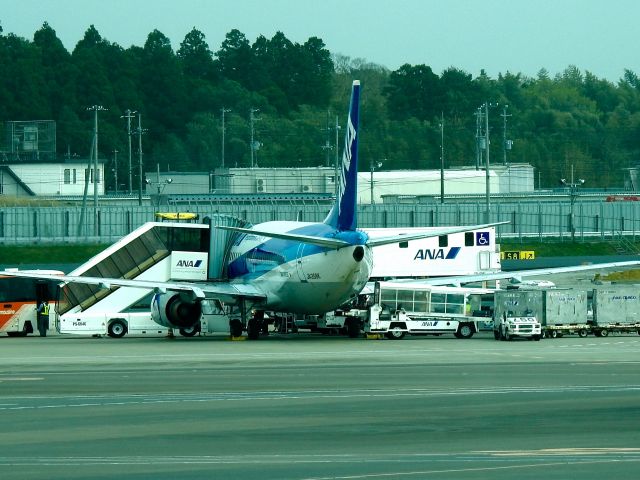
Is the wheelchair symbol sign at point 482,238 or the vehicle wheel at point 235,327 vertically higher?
the wheelchair symbol sign at point 482,238

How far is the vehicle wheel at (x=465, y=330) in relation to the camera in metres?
59.0

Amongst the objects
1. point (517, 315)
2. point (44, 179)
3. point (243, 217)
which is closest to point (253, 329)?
point (517, 315)

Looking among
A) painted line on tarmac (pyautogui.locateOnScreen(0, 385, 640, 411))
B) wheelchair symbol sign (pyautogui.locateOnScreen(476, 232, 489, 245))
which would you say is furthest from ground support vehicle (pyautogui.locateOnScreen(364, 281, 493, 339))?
painted line on tarmac (pyautogui.locateOnScreen(0, 385, 640, 411))

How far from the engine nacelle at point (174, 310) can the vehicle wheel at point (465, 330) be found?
11073 mm

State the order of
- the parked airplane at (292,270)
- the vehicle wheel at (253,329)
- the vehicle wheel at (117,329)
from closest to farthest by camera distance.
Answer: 1. the parked airplane at (292,270)
2. the vehicle wheel at (253,329)
3. the vehicle wheel at (117,329)

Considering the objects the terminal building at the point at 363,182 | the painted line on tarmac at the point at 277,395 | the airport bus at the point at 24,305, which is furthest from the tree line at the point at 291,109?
the painted line on tarmac at the point at 277,395

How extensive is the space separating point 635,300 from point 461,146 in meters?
112

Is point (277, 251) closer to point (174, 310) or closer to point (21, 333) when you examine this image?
point (174, 310)

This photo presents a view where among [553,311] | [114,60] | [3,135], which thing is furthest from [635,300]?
[114,60]

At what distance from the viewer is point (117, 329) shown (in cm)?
6506

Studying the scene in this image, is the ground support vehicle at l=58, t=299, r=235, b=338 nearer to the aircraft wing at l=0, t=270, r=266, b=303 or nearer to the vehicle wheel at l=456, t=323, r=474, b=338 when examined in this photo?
the aircraft wing at l=0, t=270, r=266, b=303

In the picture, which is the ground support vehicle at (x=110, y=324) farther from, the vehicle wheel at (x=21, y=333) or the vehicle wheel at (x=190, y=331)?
the vehicle wheel at (x=21, y=333)

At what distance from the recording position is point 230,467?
20141mm

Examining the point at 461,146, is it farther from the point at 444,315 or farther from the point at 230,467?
the point at 230,467
